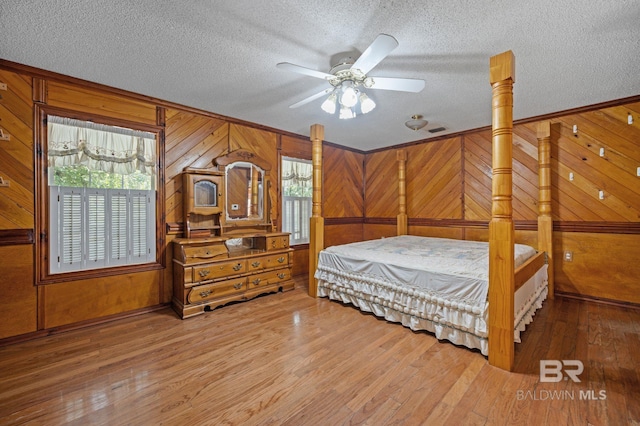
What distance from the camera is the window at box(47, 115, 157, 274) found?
8.78ft

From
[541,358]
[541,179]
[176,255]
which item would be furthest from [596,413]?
[176,255]

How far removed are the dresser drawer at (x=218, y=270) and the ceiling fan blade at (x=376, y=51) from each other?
2621 mm

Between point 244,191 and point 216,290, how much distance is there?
4.93ft

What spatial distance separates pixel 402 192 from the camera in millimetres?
5180

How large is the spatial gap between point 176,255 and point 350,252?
7.09 feet

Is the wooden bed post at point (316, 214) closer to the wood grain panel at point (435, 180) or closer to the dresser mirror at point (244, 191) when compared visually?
the dresser mirror at point (244, 191)

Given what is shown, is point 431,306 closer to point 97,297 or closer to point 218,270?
point 218,270

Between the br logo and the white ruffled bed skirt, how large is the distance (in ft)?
0.83

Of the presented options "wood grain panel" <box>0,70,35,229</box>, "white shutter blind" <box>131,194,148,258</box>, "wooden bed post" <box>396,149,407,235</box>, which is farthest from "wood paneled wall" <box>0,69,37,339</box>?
"wooden bed post" <box>396,149,407,235</box>

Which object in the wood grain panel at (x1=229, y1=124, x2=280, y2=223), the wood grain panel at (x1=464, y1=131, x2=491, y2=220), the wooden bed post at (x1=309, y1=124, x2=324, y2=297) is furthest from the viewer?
the wood grain panel at (x1=464, y1=131, x2=491, y2=220)

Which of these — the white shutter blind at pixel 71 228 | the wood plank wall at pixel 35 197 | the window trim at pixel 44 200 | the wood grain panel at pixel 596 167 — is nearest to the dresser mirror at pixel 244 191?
the wood plank wall at pixel 35 197

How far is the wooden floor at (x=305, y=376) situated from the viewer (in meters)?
1.60

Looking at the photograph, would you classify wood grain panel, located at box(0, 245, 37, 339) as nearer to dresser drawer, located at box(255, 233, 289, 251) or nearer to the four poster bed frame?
dresser drawer, located at box(255, 233, 289, 251)

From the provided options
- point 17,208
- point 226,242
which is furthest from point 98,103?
point 226,242
